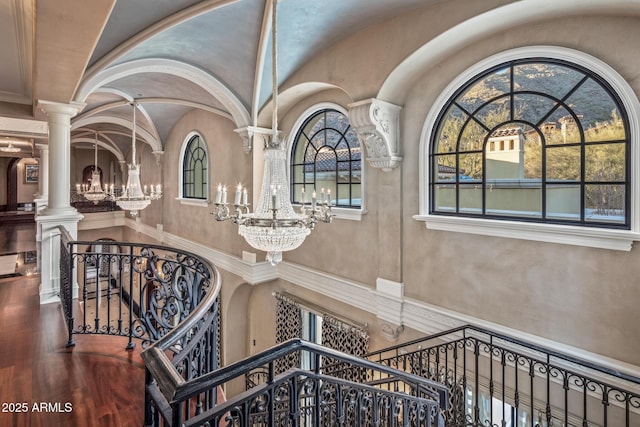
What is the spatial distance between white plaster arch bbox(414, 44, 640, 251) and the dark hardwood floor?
335cm

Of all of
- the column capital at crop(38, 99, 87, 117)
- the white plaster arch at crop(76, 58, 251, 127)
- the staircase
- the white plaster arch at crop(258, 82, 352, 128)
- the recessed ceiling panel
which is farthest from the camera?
the white plaster arch at crop(258, 82, 352, 128)

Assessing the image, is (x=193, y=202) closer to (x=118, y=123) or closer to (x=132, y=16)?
(x=118, y=123)

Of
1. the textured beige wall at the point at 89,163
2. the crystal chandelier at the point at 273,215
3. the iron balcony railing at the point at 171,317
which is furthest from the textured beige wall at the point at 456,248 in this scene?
the textured beige wall at the point at 89,163

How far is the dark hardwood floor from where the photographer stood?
205cm

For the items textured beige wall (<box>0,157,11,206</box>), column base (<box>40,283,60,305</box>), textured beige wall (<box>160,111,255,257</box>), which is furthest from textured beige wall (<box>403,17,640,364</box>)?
textured beige wall (<box>0,157,11,206</box>)

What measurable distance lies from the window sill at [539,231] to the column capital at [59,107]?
14.3 ft

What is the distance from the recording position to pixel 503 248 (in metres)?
3.56

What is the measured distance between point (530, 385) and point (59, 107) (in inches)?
233

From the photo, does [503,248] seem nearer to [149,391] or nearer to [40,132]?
[149,391]

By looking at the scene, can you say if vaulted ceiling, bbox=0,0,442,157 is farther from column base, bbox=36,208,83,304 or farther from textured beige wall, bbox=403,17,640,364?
column base, bbox=36,208,83,304

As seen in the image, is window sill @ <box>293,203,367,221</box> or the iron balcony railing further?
window sill @ <box>293,203,367,221</box>

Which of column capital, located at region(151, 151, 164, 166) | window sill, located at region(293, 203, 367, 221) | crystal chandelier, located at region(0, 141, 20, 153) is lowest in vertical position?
window sill, located at region(293, 203, 367, 221)

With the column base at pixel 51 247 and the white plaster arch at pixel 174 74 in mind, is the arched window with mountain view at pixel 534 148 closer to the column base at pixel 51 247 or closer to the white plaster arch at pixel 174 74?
the white plaster arch at pixel 174 74

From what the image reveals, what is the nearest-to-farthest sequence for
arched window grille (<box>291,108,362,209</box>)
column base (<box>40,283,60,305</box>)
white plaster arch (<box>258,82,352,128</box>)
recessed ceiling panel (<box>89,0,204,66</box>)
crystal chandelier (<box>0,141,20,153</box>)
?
recessed ceiling panel (<box>89,0,204,66</box>) → column base (<box>40,283,60,305</box>) → white plaster arch (<box>258,82,352,128</box>) → arched window grille (<box>291,108,362,209</box>) → crystal chandelier (<box>0,141,20,153</box>)
